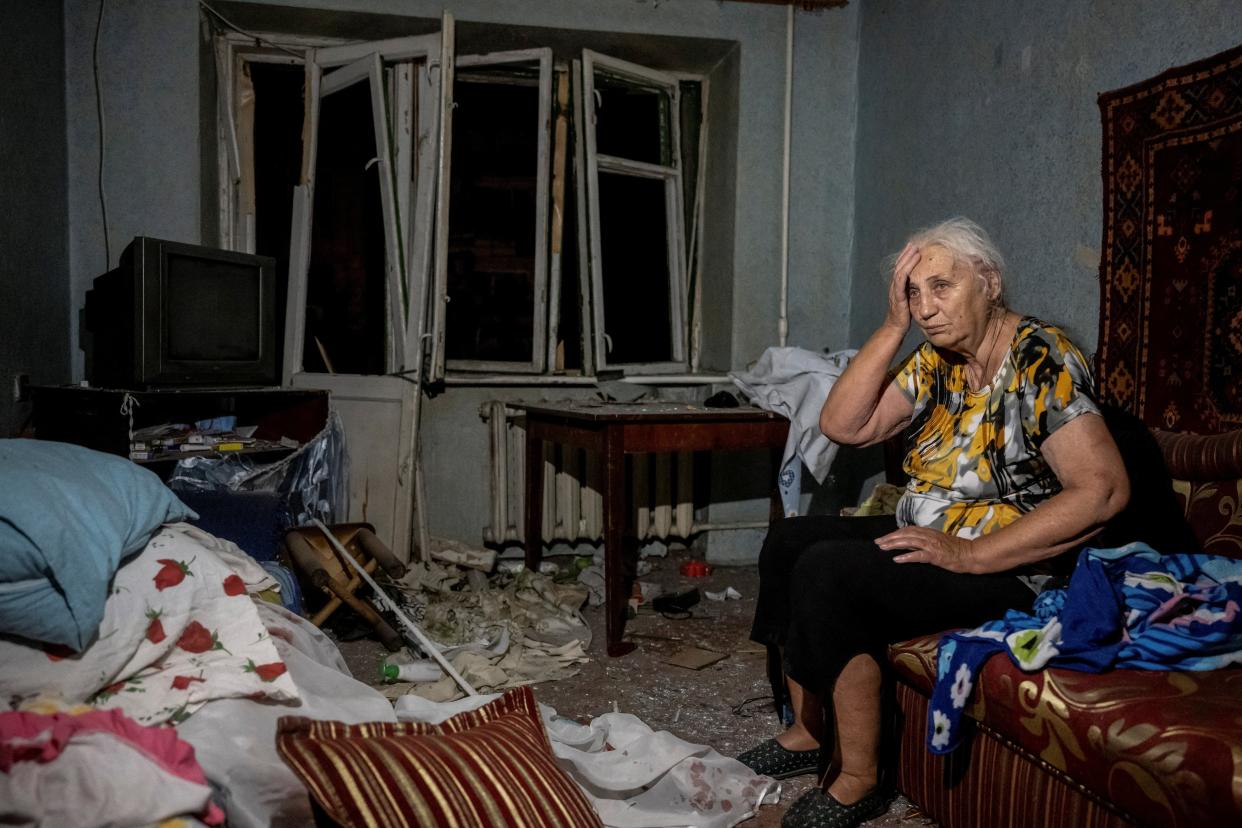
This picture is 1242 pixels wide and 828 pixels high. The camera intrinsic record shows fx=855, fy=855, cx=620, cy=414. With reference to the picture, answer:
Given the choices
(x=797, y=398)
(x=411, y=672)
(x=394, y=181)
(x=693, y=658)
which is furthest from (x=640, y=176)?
(x=411, y=672)

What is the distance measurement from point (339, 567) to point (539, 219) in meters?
1.87

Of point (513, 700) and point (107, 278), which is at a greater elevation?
point (107, 278)

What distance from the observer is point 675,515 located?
391 cm

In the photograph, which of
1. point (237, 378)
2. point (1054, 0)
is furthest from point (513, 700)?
point (1054, 0)

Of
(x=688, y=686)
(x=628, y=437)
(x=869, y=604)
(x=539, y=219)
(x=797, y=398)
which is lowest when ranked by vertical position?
(x=688, y=686)

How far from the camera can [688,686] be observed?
2455mm

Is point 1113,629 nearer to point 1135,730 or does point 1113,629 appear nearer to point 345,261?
point 1135,730

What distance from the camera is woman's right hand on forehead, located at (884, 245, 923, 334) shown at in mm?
1877

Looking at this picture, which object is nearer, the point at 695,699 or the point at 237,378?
the point at 695,699

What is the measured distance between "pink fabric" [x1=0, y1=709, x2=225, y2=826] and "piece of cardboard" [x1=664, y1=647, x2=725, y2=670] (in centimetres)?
176

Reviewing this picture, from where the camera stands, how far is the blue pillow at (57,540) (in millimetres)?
1081

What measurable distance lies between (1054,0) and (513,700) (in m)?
2.53

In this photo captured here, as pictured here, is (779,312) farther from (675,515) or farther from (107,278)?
(107,278)

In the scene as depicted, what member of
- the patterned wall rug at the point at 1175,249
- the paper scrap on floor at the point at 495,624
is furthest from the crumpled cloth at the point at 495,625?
the patterned wall rug at the point at 1175,249
